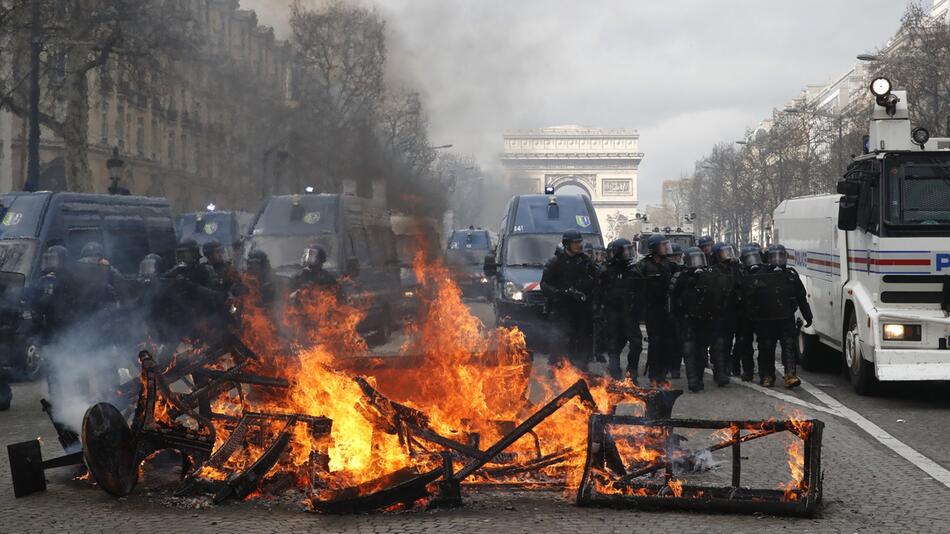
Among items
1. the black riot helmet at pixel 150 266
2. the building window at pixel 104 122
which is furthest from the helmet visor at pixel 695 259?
the building window at pixel 104 122

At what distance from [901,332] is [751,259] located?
8.97 ft

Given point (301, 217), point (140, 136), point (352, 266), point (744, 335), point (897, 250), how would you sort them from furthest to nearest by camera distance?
point (140, 136) < point (301, 217) < point (352, 266) < point (744, 335) < point (897, 250)

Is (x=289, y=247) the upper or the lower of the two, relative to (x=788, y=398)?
upper

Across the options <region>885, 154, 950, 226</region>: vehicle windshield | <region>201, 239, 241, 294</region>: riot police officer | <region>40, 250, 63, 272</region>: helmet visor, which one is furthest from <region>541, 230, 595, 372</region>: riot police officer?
<region>40, 250, 63, 272</region>: helmet visor

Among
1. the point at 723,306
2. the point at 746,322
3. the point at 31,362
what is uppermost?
the point at 723,306

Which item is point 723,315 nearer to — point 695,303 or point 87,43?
point 695,303

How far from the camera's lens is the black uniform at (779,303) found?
14812 mm

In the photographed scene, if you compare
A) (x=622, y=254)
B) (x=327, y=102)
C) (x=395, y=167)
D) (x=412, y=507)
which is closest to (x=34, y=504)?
(x=412, y=507)

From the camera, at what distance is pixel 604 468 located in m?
7.66

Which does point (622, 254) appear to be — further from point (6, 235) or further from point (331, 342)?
point (6, 235)

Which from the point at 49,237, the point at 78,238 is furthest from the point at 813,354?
the point at 49,237

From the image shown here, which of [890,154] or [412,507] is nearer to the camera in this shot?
[412,507]

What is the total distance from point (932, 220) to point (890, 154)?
33.6 inches

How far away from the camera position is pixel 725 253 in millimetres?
15383
